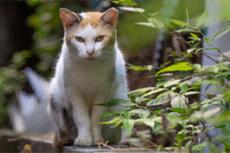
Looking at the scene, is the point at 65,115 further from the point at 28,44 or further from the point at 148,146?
the point at 28,44

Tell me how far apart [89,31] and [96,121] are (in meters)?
0.50

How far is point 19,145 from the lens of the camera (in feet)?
14.4

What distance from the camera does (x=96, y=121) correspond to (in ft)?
9.85

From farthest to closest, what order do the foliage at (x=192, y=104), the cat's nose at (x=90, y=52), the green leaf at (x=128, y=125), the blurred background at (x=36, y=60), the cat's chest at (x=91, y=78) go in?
the blurred background at (x=36, y=60), the cat's chest at (x=91, y=78), the cat's nose at (x=90, y=52), the green leaf at (x=128, y=125), the foliage at (x=192, y=104)

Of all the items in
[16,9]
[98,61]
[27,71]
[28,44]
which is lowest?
[98,61]

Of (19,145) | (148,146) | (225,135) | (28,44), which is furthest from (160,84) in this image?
(28,44)

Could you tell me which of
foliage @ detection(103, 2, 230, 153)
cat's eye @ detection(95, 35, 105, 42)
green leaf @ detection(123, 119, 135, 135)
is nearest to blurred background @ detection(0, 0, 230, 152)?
cat's eye @ detection(95, 35, 105, 42)

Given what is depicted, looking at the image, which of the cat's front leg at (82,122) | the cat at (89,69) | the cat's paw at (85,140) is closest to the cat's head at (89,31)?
the cat at (89,69)

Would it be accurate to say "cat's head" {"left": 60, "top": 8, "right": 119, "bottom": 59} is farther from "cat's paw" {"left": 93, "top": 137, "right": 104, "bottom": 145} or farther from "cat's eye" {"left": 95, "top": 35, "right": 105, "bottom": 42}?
"cat's paw" {"left": 93, "top": 137, "right": 104, "bottom": 145}

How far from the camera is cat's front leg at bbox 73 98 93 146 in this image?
298 centimetres

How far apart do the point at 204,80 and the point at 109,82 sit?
1.43 m

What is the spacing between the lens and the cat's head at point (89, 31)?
286 centimetres

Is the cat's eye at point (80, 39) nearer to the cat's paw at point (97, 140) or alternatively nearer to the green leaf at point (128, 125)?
the cat's paw at point (97, 140)

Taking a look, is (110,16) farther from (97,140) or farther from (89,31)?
(97,140)
